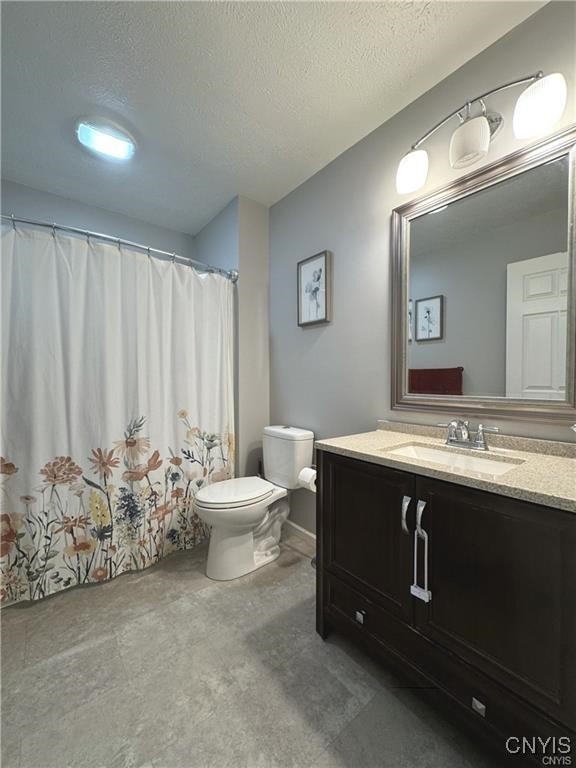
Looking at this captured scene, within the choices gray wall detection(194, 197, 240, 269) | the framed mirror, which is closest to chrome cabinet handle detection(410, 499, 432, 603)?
the framed mirror

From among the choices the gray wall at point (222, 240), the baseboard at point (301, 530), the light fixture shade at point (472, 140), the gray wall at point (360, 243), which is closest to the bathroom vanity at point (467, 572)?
the gray wall at point (360, 243)

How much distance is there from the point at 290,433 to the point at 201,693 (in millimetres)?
1213

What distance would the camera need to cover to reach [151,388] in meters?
1.86

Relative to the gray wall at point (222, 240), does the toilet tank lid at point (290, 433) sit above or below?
below

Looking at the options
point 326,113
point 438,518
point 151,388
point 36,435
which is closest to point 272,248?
point 326,113

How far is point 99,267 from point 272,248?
1.18 metres

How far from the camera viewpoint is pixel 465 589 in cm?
87

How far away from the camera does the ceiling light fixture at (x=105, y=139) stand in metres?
1.57

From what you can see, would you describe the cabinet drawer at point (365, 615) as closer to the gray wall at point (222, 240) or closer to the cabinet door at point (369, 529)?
the cabinet door at point (369, 529)

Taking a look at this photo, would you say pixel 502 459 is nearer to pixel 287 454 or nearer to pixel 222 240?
pixel 287 454

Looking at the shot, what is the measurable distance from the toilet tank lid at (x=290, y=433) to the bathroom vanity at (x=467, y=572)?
671 millimetres

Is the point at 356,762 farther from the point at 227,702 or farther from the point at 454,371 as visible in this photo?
the point at 454,371

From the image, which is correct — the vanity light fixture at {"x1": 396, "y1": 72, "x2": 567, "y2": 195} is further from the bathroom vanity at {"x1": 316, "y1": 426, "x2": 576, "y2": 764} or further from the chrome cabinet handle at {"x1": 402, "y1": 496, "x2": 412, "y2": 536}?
the chrome cabinet handle at {"x1": 402, "y1": 496, "x2": 412, "y2": 536}

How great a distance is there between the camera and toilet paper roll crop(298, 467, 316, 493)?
173 cm
